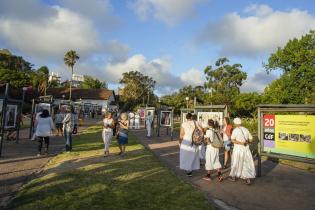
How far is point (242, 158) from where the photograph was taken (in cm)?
942

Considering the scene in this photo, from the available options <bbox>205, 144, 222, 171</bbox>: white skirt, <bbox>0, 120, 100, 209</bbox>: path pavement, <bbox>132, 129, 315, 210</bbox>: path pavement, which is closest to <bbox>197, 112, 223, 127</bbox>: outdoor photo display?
<bbox>132, 129, 315, 210</bbox>: path pavement

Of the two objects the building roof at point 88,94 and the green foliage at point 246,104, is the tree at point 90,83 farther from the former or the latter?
the green foliage at point 246,104

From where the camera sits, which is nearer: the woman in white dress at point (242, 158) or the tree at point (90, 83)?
the woman in white dress at point (242, 158)

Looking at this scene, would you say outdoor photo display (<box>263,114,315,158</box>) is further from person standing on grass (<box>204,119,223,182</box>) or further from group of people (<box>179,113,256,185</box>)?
person standing on grass (<box>204,119,223,182</box>)

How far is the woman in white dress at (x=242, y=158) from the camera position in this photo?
368 inches

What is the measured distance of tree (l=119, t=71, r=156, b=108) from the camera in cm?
9029

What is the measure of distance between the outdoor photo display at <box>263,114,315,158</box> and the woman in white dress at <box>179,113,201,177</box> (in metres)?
2.14

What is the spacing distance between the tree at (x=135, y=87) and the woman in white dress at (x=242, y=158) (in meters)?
79.5

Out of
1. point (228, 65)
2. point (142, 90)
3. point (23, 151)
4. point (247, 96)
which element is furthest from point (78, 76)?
point (23, 151)

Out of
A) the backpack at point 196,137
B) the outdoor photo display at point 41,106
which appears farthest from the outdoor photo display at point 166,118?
the backpack at point 196,137

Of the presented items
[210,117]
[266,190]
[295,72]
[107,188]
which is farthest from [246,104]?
[107,188]

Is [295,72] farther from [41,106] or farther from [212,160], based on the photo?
[212,160]

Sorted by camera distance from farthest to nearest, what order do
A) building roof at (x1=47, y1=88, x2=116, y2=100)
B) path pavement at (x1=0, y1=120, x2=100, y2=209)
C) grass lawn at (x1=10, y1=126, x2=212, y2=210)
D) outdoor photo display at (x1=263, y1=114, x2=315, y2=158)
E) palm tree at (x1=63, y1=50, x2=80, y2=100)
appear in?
building roof at (x1=47, y1=88, x2=116, y2=100) < palm tree at (x1=63, y1=50, x2=80, y2=100) < outdoor photo display at (x1=263, y1=114, x2=315, y2=158) < path pavement at (x1=0, y1=120, x2=100, y2=209) < grass lawn at (x1=10, y1=126, x2=212, y2=210)

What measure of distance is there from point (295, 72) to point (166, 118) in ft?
89.5
